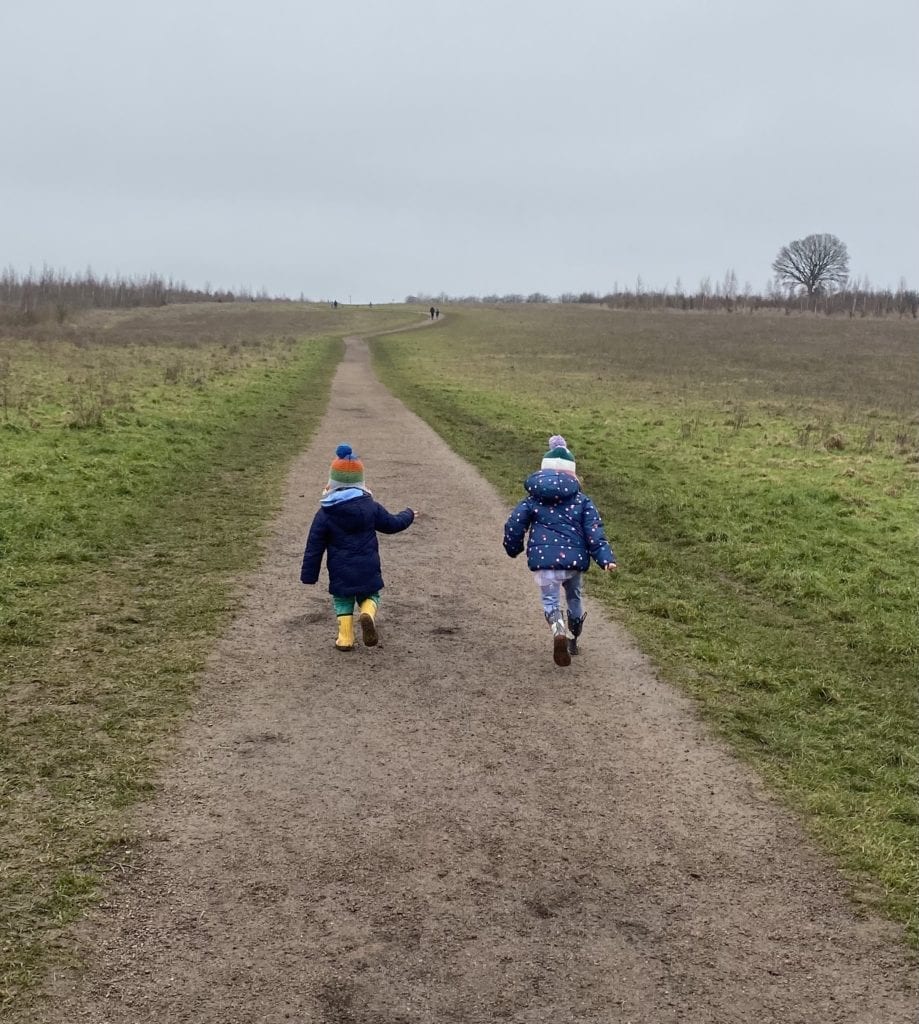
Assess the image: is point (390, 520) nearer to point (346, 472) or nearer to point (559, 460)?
point (346, 472)

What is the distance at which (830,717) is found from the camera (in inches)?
246

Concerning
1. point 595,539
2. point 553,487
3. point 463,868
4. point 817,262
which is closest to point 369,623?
point 553,487

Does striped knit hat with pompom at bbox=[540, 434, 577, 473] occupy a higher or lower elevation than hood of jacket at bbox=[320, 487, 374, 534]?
higher

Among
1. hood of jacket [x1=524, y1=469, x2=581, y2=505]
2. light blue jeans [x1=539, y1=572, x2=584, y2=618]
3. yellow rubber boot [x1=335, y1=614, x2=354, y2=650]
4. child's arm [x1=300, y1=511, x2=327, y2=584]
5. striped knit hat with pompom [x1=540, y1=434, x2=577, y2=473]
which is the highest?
striped knit hat with pompom [x1=540, y1=434, x2=577, y2=473]

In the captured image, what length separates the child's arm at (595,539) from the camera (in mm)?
7055

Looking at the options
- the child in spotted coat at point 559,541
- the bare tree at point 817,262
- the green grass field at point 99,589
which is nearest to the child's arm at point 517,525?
the child in spotted coat at point 559,541

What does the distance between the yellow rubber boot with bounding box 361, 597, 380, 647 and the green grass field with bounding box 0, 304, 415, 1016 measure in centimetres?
128

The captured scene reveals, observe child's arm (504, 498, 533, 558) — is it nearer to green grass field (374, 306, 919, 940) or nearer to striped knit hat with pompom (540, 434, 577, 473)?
striped knit hat with pompom (540, 434, 577, 473)

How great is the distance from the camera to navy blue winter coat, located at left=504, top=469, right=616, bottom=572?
7.07 meters

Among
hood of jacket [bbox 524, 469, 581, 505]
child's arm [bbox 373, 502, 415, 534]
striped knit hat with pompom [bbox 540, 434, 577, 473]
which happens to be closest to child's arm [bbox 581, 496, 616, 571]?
hood of jacket [bbox 524, 469, 581, 505]

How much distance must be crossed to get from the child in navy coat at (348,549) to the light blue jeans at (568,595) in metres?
1.41

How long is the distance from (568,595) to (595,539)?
1.78ft

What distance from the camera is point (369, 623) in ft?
23.4

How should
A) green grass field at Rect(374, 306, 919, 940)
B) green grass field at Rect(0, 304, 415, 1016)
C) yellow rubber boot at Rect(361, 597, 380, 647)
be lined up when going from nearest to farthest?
1. green grass field at Rect(0, 304, 415, 1016)
2. green grass field at Rect(374, 306, 919, 940)
3. yellow rubber boot at Rect(361, 597, 380, 647)
